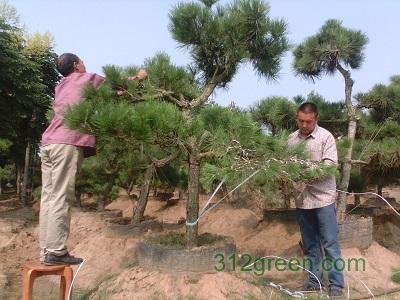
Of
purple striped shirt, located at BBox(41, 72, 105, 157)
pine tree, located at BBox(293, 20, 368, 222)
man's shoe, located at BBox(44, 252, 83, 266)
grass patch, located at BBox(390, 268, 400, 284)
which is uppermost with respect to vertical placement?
pine tree, located at BBox(293, 20, 368, 222)

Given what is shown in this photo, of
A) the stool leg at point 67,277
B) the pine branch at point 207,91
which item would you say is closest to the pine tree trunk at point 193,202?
the pine branch at point 207,91

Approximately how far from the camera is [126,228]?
5.77 metres

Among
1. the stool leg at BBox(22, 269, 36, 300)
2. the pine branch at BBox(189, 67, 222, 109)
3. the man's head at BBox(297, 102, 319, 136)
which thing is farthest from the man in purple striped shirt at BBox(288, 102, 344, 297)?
the stool leg at BBox(22, 269, 36, 300)

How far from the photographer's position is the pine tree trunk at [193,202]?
131 inches

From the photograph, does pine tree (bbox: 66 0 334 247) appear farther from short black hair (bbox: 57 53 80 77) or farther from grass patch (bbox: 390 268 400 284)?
grass patch (bbox: 390 268 400 284)

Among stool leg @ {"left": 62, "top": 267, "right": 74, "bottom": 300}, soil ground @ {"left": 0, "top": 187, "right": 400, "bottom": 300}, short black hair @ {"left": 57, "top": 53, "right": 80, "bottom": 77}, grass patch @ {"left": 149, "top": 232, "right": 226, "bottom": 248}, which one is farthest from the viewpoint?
grass patch @ {"left": 149, "top": 232, "right": 226, "bottom": 248}

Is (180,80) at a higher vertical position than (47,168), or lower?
higher

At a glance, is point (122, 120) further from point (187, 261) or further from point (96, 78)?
point (187, 261)

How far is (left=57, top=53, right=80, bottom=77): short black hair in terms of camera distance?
2.95 meters

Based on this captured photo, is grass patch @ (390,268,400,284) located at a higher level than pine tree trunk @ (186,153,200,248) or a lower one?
lower

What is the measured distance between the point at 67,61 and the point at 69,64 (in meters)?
0.02

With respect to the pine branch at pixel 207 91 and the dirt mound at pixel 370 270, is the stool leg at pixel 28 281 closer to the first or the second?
the pine branch at pixel 207 91

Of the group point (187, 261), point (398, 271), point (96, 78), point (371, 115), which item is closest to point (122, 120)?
point (96, 78)

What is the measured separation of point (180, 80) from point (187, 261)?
1.48 meters
